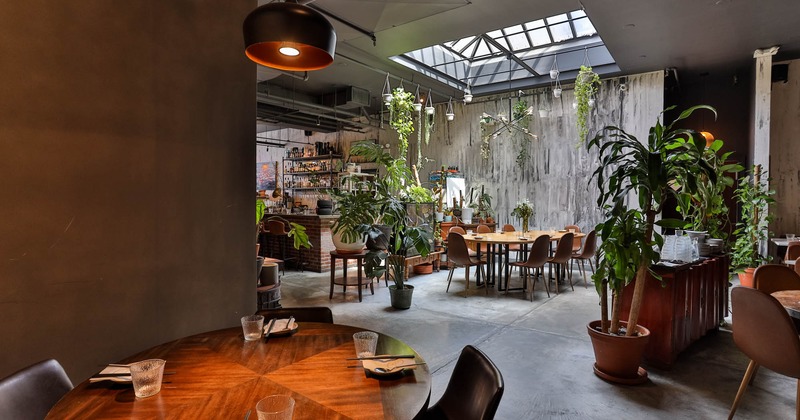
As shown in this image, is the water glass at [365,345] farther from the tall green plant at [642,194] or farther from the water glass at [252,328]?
the tall green plant at [642,194]

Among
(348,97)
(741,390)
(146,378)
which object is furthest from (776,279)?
(348,97)

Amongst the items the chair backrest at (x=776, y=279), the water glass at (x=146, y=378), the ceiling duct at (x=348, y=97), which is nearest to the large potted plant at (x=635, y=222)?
the chair backrest at (x=776, y=279)

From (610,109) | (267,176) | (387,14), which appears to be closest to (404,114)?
(387,14)

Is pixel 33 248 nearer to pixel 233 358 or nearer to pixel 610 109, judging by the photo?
pixel 233 358

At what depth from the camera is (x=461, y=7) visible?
4668mm

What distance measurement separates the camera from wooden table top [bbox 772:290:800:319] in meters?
2.22

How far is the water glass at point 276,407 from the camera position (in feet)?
3.33

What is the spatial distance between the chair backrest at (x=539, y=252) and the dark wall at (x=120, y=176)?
12.5ft

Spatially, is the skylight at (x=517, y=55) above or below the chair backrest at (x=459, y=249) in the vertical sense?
above

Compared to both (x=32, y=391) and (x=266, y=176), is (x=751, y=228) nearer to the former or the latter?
(x=32, y=391)

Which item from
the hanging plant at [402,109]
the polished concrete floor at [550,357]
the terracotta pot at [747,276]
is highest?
the hanging plant at [402,109]

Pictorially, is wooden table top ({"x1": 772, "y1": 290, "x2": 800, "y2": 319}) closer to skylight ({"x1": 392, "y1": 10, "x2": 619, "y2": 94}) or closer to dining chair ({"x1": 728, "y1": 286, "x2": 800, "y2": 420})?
dining chair ({"x1": 728, "y1": 286, "x2": 800, "y2": 420})

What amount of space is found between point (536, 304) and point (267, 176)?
10.8 meters

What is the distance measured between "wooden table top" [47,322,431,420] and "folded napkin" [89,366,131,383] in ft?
0.07
